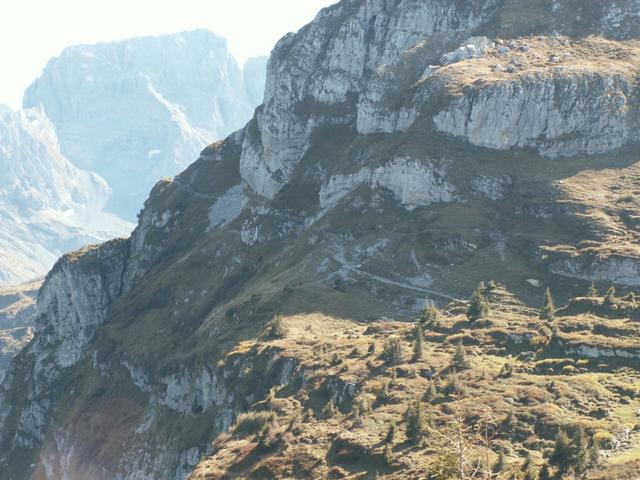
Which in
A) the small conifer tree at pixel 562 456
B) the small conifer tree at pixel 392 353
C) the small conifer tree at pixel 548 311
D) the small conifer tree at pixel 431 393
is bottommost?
the small conifer tree at pixel 548 311

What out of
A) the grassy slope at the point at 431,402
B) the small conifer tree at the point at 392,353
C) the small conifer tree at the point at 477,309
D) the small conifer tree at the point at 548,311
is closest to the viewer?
the grassy slope at the point at 431,402

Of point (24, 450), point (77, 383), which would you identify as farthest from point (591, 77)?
point (24, 450)

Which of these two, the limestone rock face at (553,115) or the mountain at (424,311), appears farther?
the limestone rock face at (553,115)

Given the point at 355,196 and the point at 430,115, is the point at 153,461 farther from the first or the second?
the point at 430,115

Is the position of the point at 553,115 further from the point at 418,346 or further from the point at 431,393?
the point at 431,393

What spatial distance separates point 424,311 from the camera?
387ft

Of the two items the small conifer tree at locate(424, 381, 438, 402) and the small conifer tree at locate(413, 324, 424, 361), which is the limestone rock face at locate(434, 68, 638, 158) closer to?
the small conifer tree at locate(413, 324, 424, 361)

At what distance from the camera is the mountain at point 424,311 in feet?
267

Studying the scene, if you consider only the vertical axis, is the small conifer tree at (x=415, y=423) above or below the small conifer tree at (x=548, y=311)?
above

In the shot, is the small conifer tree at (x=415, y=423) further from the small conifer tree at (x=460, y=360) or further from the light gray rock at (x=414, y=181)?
the light gray rock at (x=414, y=181)

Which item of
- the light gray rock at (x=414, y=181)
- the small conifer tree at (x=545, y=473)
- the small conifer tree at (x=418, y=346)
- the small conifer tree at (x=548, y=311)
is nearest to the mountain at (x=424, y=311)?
the small conifer tree at (x=548, y=311)

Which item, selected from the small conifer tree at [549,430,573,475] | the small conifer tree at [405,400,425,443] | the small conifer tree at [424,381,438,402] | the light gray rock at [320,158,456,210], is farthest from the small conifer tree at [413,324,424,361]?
the light gray rock at [320,158,456,210]

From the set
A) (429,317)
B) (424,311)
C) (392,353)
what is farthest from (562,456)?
(424,311)

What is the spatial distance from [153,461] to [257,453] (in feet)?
173
